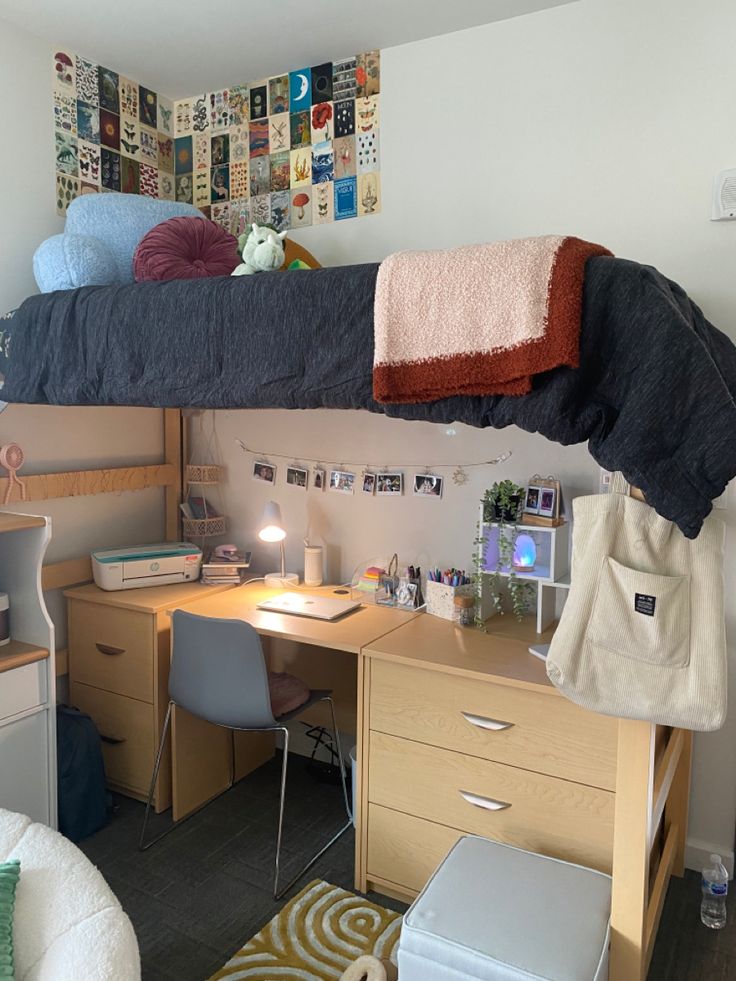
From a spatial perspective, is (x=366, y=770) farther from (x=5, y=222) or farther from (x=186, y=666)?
(x=5, y=222)

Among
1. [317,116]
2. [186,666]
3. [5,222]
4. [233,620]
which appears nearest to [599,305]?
[233,620]

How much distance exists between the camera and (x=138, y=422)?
115 inches

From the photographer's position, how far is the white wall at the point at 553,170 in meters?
2.02

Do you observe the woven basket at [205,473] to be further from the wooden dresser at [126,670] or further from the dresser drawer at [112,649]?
the dresser drawer at [112,649]

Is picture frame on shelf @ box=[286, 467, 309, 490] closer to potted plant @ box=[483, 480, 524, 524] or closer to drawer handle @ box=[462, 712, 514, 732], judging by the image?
potted plant @ box=[483, 480, 524, 524]

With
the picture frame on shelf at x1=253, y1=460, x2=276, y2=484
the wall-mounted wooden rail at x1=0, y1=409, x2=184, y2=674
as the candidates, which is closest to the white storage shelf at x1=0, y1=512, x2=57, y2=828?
the wall-mounted wooden rail at x1=0, y1=409, x2=184, y2=674

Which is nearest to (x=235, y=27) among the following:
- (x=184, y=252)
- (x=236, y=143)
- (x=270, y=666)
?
(x=236, y=143)

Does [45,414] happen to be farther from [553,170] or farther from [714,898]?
[714,898]

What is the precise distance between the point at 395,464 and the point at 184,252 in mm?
1007

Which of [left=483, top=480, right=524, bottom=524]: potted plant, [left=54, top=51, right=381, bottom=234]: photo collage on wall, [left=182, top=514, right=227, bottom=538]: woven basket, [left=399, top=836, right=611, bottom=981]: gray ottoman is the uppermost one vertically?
[left=54, top=51, right=381, bottom=234]: photo collage on wall

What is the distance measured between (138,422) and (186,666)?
3.74ft

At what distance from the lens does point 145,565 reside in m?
2.64

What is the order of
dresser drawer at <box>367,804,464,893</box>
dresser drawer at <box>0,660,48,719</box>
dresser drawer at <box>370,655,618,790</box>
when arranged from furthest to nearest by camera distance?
dresser drawer at <box>0,660,48,719</box>
dresser drawer at <box>367,804,464,893</box>
dresser drawer at <box>370,655,618,790</box>

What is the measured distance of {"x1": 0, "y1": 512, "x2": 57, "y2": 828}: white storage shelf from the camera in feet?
6.88
